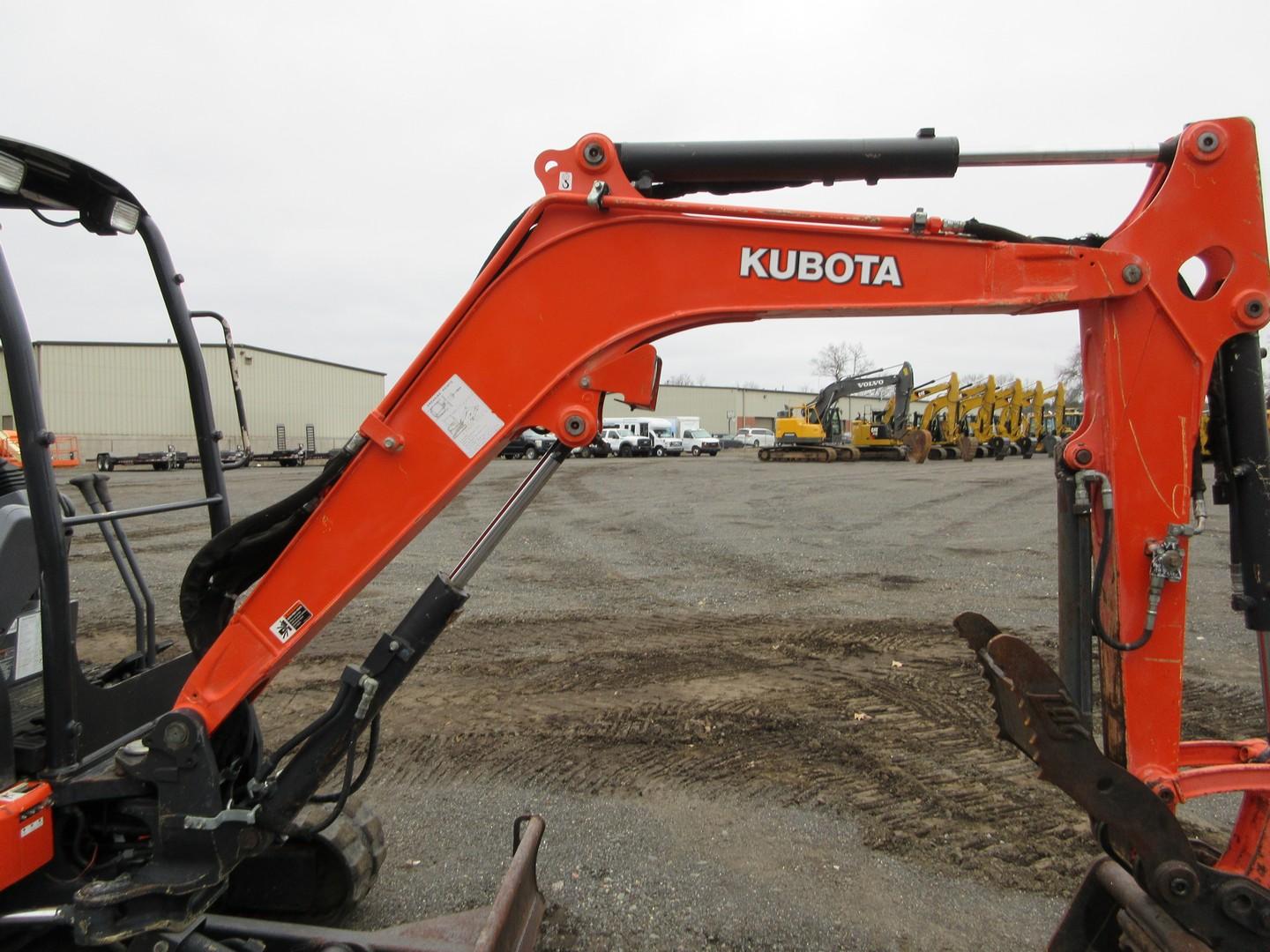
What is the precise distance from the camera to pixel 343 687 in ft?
7.53

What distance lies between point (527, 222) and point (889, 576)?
7.82 m

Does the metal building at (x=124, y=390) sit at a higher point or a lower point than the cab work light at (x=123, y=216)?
lower

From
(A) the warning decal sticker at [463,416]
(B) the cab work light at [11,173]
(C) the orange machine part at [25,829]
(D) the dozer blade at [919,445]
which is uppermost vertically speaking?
(D) the dozer blade at [919,445]

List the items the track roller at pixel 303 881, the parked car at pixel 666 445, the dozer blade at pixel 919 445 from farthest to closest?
the parked car at pixel 666 445 → the dozer blade at pixel 919 445 → the track roller at pixel 303 881

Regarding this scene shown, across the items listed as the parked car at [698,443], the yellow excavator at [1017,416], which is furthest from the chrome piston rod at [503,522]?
the parked car at [698,443]

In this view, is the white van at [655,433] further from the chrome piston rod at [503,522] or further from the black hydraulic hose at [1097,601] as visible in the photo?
the black hydraulic hose at [1097,601]

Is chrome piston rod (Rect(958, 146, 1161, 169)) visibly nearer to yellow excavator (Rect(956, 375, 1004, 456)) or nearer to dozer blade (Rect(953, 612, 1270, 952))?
dozer blade (Rect(953, 612, 1270, 952))

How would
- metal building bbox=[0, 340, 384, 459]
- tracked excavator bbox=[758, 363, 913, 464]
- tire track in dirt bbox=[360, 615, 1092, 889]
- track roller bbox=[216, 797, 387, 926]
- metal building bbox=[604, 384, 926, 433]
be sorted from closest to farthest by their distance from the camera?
metal building bbox=[0, 340, 384, 459] → track roller bbox=[216, 797, 387, 926] → tire track in dirt bbox=[360, 615, 1092, 889] → tracked excavator bbox=[758, 363, 913, 464] → metal building bbox=[604, 384, 926, 433]

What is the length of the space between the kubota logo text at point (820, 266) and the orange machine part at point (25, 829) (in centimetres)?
251

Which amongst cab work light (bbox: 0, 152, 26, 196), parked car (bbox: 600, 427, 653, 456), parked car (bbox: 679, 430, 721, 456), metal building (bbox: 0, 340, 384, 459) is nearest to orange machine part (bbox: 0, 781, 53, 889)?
metal building (bbox: 0, 340, 384, 459)

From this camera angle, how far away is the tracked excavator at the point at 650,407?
7.30 feet

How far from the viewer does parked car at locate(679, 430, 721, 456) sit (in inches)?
2003

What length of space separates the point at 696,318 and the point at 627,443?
4467cm

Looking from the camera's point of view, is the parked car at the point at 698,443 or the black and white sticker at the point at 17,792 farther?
the parked car at the point at 698,443
